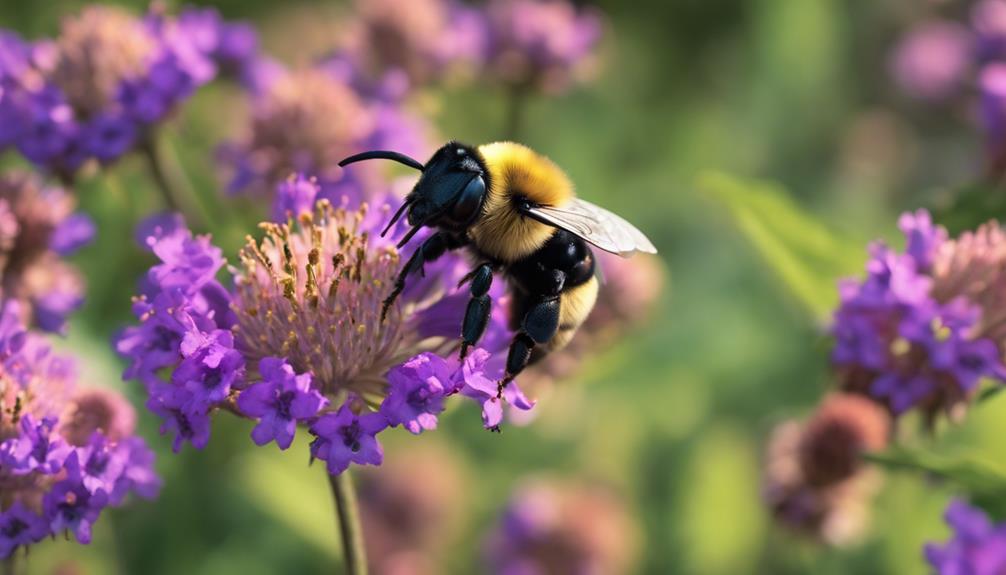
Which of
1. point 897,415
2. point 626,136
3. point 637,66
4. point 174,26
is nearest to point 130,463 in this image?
point 174,26

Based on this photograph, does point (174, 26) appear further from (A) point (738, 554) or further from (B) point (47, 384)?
(A) point (738, 554)

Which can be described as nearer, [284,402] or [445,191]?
[284,402]

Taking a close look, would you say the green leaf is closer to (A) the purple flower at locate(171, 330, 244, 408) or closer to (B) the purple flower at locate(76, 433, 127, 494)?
(A) the purple flower at locate(171, 330, 244, 408)

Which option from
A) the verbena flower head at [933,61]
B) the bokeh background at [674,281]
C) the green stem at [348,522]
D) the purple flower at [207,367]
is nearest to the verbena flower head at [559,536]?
the bokeh background at [674,281]

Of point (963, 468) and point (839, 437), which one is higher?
point (839, 437)

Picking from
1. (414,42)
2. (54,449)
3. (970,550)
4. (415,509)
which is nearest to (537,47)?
(414,42)

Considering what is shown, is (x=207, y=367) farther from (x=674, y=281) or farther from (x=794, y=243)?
(x=674, y=281)
